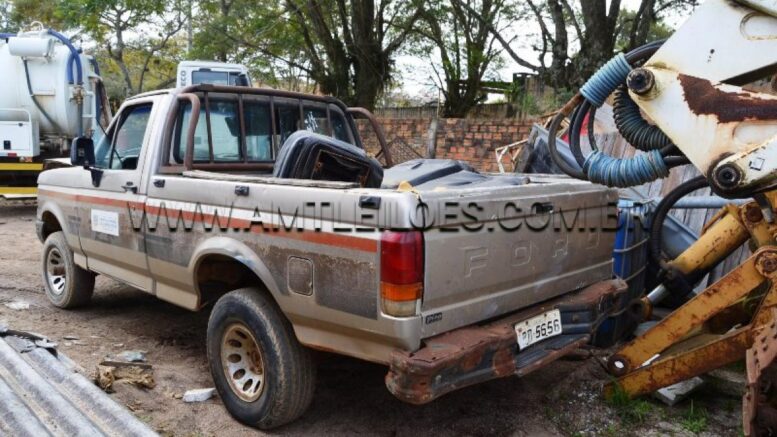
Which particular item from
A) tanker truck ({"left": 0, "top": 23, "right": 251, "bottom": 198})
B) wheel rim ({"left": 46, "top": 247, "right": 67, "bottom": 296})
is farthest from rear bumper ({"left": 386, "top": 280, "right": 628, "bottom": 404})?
tanker truck ({"left": 0, "top": 23, "right": 251, "bottom": 198})

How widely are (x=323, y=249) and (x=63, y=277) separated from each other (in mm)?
3768

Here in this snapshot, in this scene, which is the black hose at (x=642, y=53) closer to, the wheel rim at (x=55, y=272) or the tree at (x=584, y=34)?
the wheel rim at (x=55, y=272)

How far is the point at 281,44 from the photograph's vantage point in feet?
52.4

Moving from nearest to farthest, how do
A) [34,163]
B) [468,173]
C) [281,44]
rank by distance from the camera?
[468,173]
[34,163]
[281,44]

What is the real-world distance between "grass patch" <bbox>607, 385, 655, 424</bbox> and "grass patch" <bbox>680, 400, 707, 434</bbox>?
19 cm

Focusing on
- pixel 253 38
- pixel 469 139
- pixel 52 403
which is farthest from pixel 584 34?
pixel 52 403

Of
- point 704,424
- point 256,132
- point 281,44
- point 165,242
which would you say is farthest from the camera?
point 281,44

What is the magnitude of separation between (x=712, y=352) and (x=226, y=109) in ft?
11.4

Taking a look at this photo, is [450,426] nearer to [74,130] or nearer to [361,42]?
[74,130]

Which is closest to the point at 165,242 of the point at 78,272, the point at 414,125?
the point at 78,272

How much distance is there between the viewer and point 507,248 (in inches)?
117

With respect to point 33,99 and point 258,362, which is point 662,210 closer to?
point 258,362

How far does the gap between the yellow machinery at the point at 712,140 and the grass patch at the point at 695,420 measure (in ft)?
0.91

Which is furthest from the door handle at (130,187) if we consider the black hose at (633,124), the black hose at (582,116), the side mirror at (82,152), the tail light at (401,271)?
the black hose at (633,124)
